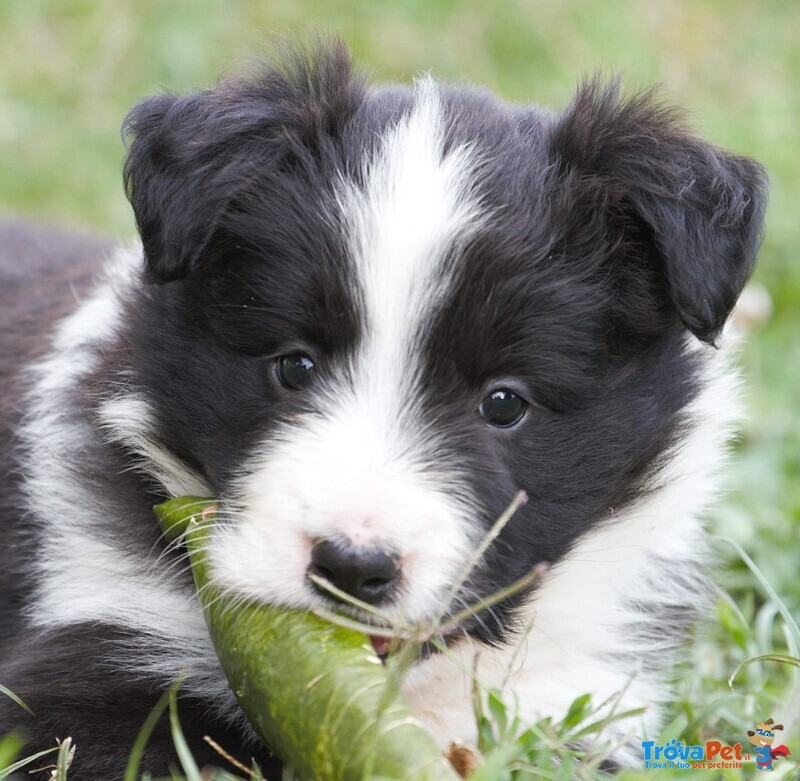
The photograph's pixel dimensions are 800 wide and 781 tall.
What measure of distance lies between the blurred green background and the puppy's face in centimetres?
502

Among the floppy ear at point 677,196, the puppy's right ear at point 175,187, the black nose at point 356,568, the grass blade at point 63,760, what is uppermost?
the floppy ear at point 677,196

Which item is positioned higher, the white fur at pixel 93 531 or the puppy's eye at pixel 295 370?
the puppy's eye at pixel 295 370

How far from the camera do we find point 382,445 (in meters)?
3.03

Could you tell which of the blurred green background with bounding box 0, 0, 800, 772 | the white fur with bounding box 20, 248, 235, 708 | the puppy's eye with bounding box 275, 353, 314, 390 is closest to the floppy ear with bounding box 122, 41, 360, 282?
the puppy's eye with bounding box 275, 353, 314, 390

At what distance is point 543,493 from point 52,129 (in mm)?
6824

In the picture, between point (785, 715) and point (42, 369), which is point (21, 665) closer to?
point (42, 369)

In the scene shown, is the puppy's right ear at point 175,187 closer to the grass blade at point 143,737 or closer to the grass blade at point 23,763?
the grass blade at point 143,737

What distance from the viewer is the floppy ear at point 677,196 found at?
11.0 feet

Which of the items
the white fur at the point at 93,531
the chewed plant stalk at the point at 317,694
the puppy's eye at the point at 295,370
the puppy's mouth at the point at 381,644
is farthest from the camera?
the white fur at the point at 93,531

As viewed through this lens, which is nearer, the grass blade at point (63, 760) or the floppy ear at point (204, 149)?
the grass blade at point (63, 760)

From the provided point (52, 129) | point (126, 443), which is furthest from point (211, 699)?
point (52, 129)

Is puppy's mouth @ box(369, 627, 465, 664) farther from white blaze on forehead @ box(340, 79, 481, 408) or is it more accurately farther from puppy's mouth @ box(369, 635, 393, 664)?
white blaze on forehead @ box(340, 79, 481, 408)

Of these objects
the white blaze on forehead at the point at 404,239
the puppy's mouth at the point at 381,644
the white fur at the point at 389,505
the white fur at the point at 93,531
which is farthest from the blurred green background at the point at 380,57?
the puppy's mouth at the point at 381,644

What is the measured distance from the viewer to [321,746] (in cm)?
270
